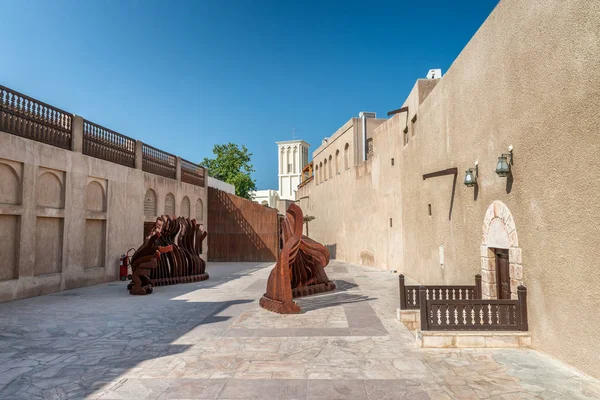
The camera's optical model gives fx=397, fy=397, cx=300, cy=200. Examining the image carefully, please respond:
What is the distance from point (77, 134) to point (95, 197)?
238 cm

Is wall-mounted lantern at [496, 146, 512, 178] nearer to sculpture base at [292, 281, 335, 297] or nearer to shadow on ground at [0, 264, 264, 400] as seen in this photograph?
shadow on ground at [0, 264, 264, 400]

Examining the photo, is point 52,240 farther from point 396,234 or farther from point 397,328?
point 396,234

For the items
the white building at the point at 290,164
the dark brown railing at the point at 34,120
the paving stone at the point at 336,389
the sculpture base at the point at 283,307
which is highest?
the white building at the point at 290,164

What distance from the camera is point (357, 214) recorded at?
21.2 m

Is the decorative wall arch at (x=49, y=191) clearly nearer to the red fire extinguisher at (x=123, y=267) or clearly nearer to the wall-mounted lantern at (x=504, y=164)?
the red fire extinguisher at (x=123, y=267)

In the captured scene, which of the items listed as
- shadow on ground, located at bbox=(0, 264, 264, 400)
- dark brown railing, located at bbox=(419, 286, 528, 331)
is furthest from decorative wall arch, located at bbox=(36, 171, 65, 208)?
dark brown railing, located at bbox=(419, 286, 528, 331)

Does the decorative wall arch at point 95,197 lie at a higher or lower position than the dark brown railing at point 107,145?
lower

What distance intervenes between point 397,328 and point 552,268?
9.61ft

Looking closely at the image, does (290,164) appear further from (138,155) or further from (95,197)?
(95,197)

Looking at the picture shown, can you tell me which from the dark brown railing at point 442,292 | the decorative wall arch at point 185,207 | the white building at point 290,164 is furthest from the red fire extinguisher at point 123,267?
the white building at point 290,164

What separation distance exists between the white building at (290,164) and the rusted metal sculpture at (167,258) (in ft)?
171

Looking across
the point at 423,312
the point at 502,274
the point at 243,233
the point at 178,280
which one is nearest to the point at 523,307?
the point at 502,274

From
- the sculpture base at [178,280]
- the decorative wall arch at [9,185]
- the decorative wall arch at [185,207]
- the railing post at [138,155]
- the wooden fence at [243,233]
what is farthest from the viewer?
the wooden fence at [243,233]

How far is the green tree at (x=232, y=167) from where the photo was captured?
127ft
